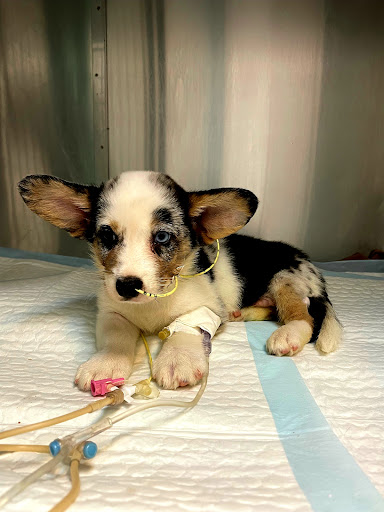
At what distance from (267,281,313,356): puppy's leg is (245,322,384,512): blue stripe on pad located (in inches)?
4.4

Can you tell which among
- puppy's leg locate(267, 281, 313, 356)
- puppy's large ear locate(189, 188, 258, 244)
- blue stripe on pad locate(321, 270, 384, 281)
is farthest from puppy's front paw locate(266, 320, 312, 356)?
blue stripe on pad locate(321, 270, 384, 281)

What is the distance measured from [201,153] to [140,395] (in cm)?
245

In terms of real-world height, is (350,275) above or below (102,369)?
below

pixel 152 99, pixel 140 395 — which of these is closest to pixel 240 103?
pixel 152 99

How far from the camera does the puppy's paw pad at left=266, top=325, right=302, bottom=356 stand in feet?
6.39

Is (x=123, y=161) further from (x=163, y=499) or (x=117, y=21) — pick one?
(x=163, y=499)

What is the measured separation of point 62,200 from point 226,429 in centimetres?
118

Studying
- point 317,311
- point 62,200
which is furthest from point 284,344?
point 62,200

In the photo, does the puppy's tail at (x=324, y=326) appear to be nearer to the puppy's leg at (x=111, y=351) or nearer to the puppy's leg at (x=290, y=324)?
the puppy's leg at (x=290, y=324)

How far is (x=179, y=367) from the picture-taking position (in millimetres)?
1627

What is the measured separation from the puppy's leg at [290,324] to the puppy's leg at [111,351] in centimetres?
61

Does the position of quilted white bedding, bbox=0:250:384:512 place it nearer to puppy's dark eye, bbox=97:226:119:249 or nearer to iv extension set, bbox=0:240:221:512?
iv extension set, bbox=0:240:221:512

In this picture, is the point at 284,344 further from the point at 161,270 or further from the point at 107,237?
the point at 107,237

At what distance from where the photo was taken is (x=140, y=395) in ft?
5.02
